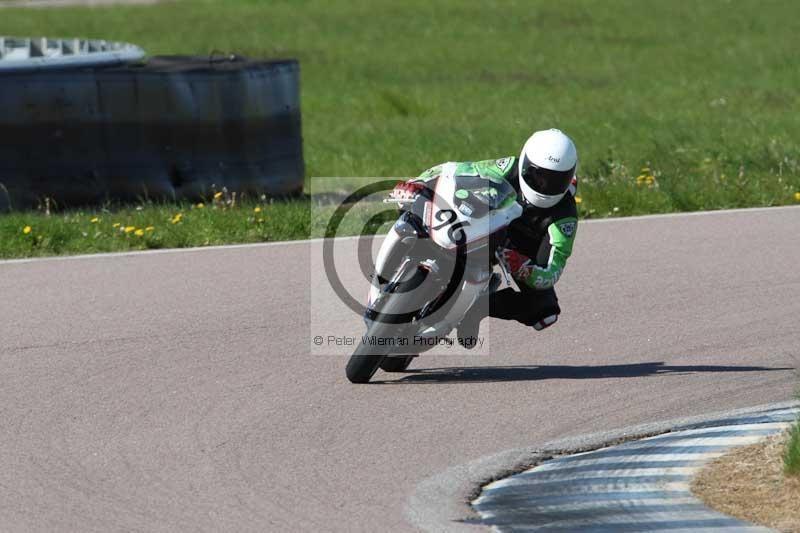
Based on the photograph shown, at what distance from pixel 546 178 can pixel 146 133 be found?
6.22m

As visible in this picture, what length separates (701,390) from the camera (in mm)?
8008

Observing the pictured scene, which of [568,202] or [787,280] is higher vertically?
[568,202]

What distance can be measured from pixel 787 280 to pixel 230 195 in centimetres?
533

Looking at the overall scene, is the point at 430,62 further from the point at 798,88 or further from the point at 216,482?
the point at 216,482

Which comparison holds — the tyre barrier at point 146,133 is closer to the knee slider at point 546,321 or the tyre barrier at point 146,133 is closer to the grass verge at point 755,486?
the knee slider at point 546,321

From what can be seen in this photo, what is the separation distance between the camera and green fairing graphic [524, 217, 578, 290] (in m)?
7.84

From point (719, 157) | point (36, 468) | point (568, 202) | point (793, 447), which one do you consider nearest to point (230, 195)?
point (719, 157)

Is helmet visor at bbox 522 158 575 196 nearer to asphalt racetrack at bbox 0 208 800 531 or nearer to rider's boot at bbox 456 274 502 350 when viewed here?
rider's boot at bbox 456 274 502 350

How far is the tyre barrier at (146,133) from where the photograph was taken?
1281cm

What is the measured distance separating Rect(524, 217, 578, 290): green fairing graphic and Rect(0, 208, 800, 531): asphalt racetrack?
1.96ft

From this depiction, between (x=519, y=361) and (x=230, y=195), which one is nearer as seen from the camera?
(x=519, y=361)

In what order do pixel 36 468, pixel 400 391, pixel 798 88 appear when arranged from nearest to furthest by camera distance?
pixel 36 468 → pixel 400 391 → pixel 798 88

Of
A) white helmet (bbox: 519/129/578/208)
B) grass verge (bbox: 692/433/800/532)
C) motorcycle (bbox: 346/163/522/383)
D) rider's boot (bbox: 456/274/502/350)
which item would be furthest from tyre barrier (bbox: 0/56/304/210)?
grass verge (bbox: 692/433/800/532)

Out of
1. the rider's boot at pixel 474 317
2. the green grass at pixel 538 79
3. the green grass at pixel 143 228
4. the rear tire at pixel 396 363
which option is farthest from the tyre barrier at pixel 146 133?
the rider's boot at pixel 474 317
